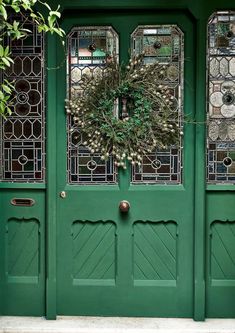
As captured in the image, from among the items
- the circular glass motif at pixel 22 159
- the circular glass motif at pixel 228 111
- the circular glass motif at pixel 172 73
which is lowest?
the circular glass motif at pixel 22 159

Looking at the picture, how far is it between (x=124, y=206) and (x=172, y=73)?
3.27 feet

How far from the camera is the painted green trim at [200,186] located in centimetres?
333

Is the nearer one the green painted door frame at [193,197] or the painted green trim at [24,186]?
the green painted door frame at [193,197]

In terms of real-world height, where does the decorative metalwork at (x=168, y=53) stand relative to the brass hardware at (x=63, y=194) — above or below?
above

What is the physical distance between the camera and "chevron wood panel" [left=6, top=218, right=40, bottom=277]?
3.51 meters

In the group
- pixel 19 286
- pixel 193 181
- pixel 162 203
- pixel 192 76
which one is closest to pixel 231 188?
pixel 193 181

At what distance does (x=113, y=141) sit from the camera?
3.41 metres

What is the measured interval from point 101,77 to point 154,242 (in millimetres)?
1235

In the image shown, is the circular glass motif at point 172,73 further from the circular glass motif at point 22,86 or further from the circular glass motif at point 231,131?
the circular glass motif at point 22,86

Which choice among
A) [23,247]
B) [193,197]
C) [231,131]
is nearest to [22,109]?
[23,247]

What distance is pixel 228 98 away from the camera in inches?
133

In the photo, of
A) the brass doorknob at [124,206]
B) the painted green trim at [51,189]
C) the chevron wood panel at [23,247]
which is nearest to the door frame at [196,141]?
the painted green trim at [51,189]

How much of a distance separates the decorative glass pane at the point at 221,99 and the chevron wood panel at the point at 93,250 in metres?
0.85

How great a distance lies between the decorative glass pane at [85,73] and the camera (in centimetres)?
342
